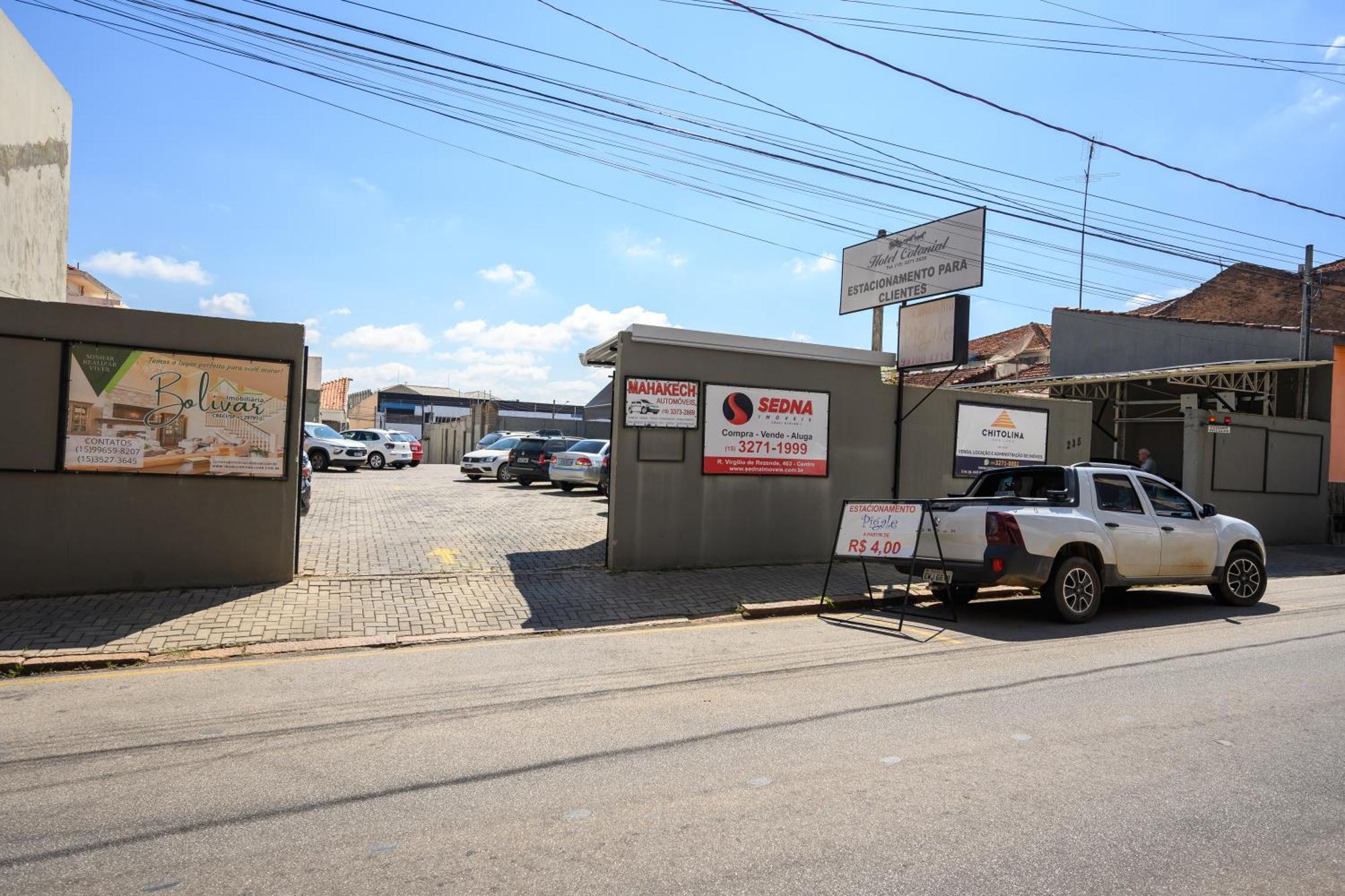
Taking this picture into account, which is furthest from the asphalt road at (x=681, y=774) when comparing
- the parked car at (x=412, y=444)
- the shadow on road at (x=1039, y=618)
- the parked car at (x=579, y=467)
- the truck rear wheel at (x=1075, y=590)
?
the parked car at (x=412, y=444)

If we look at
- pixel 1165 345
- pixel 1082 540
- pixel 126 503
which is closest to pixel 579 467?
pixel 126 503

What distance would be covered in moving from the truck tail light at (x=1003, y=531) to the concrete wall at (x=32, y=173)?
11998 millimetres

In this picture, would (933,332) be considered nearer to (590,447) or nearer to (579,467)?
(579,467)

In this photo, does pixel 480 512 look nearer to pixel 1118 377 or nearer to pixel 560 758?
pixel 560 758

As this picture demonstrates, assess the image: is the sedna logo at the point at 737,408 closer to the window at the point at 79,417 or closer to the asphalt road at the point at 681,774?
the asphalt road at the point at 681,774

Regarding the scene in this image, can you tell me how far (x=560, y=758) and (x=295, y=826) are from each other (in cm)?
137

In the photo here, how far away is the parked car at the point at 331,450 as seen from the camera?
27.2m

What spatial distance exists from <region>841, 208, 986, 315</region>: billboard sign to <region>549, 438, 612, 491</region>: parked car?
8.58 m

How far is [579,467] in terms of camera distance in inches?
838

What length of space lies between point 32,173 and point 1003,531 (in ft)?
43.2

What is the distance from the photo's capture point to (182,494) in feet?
29.5

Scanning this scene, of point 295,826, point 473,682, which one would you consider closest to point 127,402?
point 473,682

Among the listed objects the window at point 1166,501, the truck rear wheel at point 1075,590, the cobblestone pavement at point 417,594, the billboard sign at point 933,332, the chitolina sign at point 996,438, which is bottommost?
the cobblestone pavement at point 417,594

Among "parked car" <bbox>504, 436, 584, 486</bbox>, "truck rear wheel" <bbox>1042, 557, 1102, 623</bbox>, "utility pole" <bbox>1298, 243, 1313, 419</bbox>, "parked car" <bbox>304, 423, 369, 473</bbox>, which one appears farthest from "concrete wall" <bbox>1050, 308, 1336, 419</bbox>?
"parked car" <bbox>304, 423, 369, 473</bbox>
